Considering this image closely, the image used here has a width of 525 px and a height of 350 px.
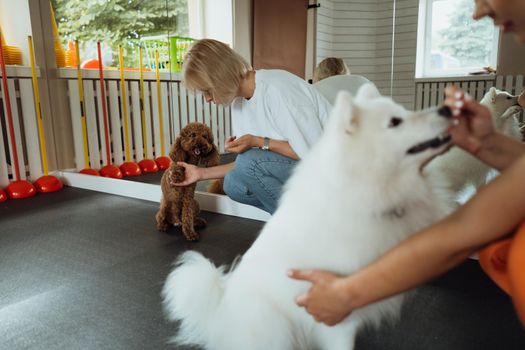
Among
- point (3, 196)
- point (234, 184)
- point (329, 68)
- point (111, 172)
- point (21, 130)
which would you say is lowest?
point (3, 196)

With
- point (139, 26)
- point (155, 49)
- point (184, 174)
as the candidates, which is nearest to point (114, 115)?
point (155, 49)

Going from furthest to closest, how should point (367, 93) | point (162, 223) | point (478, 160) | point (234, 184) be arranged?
point (162, 223), point (234, 184), point (478, 160), point (367, 93)

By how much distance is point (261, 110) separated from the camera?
1867 millimetres

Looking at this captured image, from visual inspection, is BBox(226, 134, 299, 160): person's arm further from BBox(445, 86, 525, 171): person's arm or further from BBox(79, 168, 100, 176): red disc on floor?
BBox(79, 168, 100, 176): red disc on floor

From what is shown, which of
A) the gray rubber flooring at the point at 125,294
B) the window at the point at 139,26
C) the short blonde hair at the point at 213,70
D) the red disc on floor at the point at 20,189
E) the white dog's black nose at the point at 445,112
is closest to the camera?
the white dog's black nose at the point at 445,112

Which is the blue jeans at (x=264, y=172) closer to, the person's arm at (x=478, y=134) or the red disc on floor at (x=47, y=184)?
the person's arm at (x=478, y=134)

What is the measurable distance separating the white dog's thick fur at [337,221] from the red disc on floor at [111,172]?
2544 millimetres

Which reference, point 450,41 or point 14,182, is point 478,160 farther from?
point 14,182

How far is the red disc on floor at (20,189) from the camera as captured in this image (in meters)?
3.21

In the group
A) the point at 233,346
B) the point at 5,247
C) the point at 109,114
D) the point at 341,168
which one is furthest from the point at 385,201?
the point at 109,114

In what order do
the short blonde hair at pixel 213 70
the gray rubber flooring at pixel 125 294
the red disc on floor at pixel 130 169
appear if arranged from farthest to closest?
the red disc on floor at pixel 130 169
the short blonde hair at pixel 213 70
the gray rubber flooring at pixel 125 294

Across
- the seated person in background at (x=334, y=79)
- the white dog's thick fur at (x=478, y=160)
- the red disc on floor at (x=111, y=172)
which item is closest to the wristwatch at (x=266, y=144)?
the seated person in background at (x=334, y=79)

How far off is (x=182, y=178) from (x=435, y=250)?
1.67 m

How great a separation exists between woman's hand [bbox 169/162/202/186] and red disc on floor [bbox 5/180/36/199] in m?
1.90
